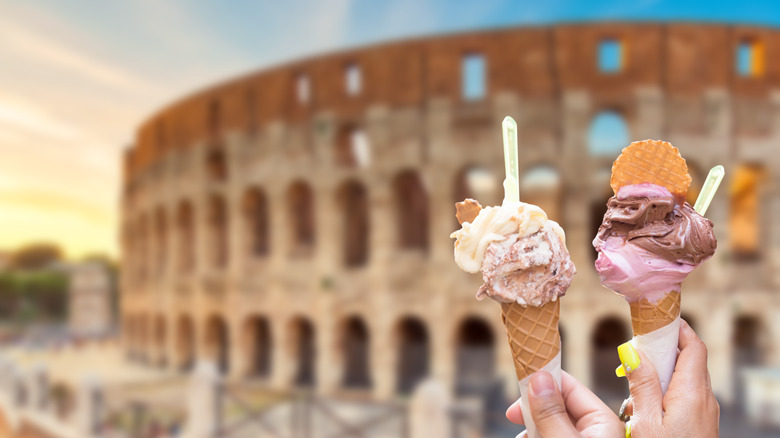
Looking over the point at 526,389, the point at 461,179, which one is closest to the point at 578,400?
the point at 526,389

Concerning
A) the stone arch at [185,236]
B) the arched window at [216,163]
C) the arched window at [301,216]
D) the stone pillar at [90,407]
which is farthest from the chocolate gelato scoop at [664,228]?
the stone arch at [185,236]

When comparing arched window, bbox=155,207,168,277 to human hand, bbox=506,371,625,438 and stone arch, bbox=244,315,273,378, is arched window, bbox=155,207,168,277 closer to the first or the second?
stone arch, bbox=244,315,273,378

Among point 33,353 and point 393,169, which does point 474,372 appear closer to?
point 393,169

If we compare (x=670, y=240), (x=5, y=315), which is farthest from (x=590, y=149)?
(x=5, y=315)

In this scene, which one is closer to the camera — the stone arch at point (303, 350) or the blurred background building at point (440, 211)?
the blurred background building at point (440, 211)

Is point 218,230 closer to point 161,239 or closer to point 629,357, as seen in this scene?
point 161,239

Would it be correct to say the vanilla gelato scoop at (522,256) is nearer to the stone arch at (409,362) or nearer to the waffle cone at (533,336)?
the waffle cone at (533,336)
